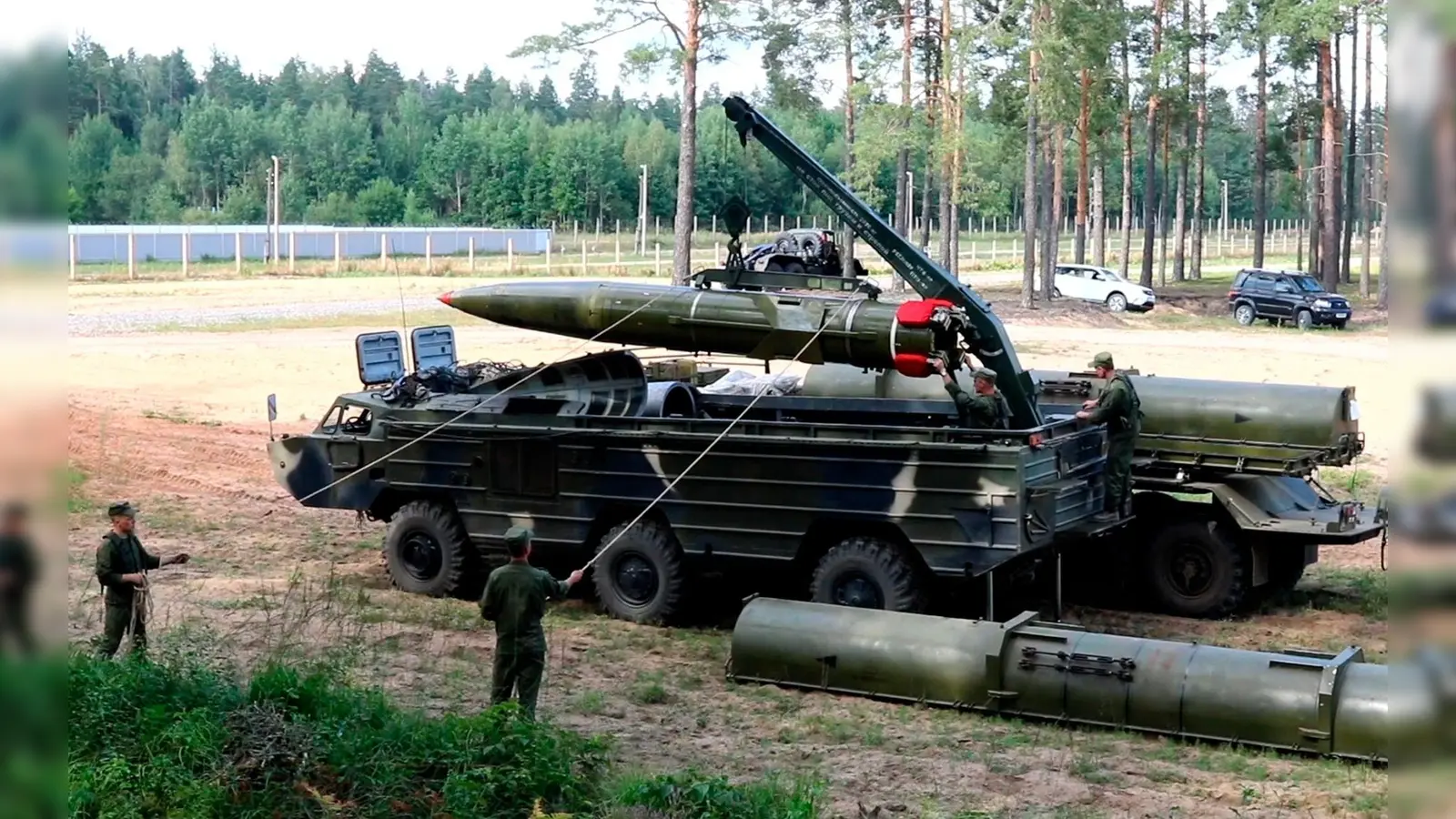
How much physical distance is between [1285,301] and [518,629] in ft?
101

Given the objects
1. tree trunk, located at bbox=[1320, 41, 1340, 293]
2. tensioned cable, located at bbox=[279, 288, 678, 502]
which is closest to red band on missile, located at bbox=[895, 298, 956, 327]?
tensioned cable, located at bbox=[279, 288, 678, 502]

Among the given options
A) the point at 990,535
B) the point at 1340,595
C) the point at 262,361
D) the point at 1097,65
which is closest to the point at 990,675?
the point at 990,535

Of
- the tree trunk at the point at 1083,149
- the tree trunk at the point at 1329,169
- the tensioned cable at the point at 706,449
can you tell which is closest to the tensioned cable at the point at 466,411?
the tensioned cable at the point at 706,449

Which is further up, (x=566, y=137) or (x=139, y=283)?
(x=566, y=137)

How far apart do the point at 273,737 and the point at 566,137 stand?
5738 centimetres

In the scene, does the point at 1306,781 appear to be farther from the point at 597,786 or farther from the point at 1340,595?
the point at 1340,595

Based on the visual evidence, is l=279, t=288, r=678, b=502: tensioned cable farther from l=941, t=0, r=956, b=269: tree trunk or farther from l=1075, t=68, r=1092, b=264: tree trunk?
l=1075, t=68, r=1092, b=264: tree trunk

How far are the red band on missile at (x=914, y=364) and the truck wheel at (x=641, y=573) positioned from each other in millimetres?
1990

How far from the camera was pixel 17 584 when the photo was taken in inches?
42.0

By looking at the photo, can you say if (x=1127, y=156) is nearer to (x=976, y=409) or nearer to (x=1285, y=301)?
(x=1285, y=301)

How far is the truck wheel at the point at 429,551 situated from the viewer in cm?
1250

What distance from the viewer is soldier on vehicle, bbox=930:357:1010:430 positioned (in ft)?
36.7

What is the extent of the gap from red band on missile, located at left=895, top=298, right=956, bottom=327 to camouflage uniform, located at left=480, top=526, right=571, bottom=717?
150 inches

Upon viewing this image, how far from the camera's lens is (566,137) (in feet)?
207
